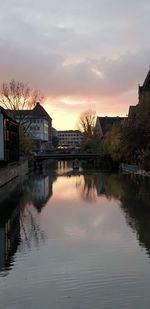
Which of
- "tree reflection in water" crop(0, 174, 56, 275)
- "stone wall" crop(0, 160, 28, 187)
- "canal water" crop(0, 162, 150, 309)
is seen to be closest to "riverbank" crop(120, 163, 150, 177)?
"stone wall" crop(0, 160, 28, 187)

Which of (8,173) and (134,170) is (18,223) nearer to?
(8,173)

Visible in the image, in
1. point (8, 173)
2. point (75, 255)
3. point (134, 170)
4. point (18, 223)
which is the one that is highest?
point (8, 173)

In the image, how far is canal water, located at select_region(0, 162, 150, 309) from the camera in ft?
42.3

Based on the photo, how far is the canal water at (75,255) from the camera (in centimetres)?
1288

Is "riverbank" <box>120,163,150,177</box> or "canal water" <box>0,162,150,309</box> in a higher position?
"riverbank" <box>120,163,150,177</box>

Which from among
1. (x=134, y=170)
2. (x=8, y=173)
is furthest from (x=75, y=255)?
(x=134, y=170)

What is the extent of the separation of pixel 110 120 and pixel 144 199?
3688 inches

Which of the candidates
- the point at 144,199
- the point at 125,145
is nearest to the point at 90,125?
the point at 125,145

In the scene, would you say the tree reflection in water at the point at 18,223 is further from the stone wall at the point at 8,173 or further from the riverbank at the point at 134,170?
the riverbank at the point at 134,170

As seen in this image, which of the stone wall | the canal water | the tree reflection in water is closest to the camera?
the canal water

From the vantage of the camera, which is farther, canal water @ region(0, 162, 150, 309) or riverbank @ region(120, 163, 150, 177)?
riverbank @ region(120, 163, 150, 177)

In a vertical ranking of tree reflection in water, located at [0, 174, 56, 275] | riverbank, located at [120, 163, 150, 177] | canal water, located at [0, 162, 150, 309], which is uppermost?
riverbank, located at [120, 163, 150, 177]

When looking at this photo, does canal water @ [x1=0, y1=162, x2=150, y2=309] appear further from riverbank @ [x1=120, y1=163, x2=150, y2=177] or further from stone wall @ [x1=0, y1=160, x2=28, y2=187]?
riverbank @ [x1=120, y1=163, x2=150, y2=177]

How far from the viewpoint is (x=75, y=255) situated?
693 inches
